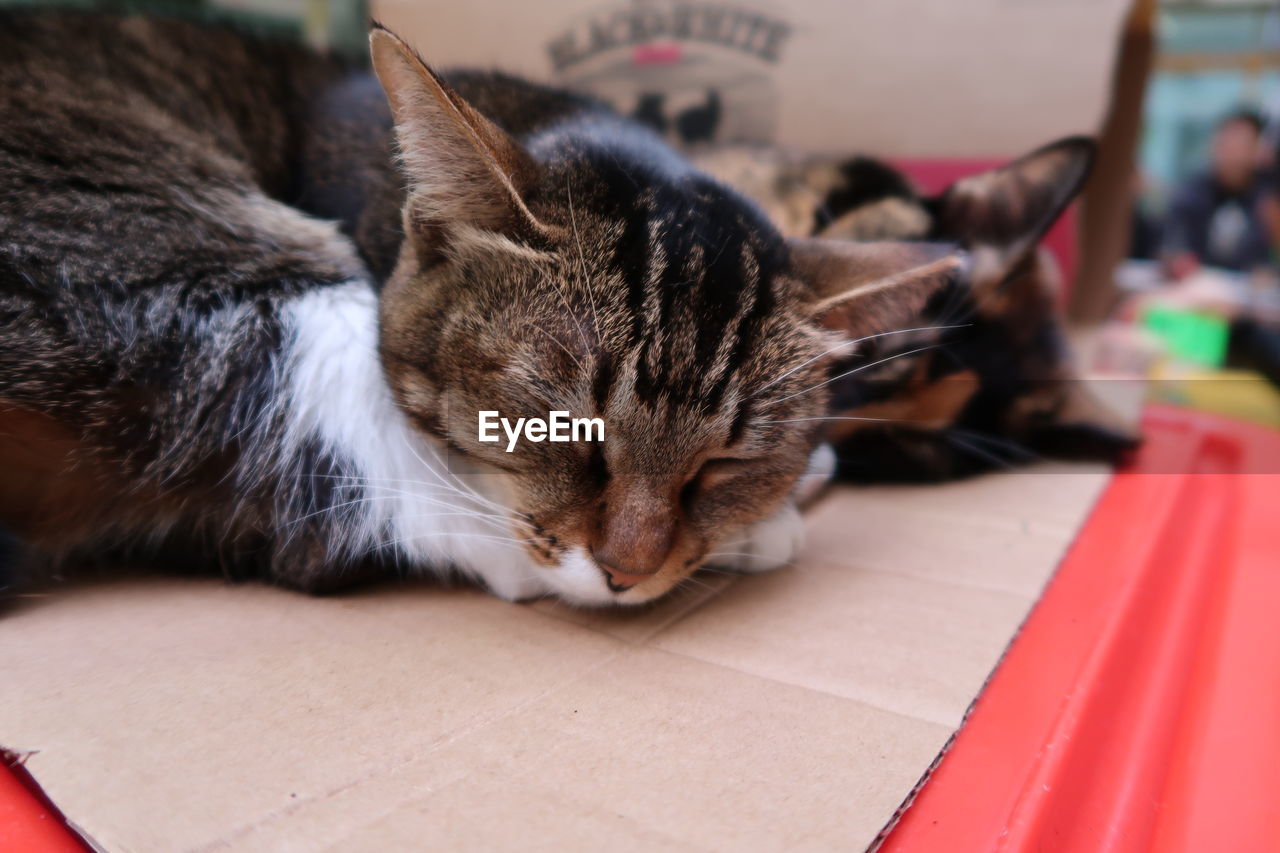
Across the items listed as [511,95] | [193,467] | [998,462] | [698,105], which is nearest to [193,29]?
[511,95]

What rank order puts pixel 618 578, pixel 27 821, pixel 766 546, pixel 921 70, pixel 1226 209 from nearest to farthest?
1. pixel 27 821
2. pixel 618 578
3. pixel 766 546
4. pixel 921 70
5. pixel 1226 209

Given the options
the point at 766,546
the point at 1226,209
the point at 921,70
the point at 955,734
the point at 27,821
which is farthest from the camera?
the point at 1226,209

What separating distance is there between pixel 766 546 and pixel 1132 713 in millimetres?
346

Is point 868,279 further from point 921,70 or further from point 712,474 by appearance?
point 921,70

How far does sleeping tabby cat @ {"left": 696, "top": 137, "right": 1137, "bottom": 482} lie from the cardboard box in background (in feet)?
0.67

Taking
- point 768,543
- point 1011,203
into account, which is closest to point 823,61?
point 1011,203

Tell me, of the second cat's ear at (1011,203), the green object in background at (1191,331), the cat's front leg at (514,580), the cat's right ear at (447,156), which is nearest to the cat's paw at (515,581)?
the cat's front leg at (514,580)

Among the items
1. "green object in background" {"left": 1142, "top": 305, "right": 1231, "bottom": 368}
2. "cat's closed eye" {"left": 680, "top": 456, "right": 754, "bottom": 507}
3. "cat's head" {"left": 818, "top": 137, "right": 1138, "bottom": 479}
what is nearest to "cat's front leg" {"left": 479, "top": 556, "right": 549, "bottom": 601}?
"cat's closed eye" {"left": 680, "top": 456, "right": 754, "bottom": 507}

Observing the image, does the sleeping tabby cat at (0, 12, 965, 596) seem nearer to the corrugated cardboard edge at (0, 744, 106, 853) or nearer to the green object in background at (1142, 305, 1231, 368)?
the corrugated cardboard edge at (0, 744, 106, 853)

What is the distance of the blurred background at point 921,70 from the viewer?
1282mm

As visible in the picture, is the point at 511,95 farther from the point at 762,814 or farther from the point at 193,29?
the point at 762,814

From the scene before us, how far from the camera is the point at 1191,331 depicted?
2326 millimetres

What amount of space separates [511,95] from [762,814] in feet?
2.78

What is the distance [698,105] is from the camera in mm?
1551
